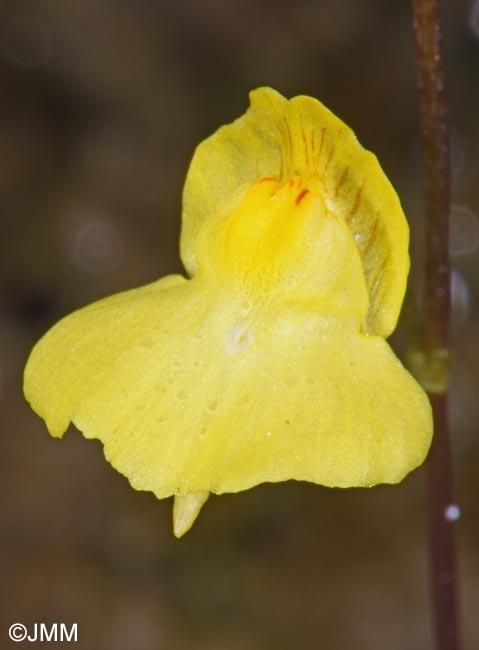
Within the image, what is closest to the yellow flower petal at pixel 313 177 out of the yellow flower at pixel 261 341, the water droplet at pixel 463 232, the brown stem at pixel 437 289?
the yellow flower at pixel 261 341

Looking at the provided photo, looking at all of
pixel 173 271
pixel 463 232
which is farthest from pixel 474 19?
pixel 173 271

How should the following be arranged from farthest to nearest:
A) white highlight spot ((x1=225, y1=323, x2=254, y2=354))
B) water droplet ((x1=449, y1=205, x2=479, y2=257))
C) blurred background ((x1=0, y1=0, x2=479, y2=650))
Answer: water droplet ((x1=449, y1=205, x2=479, y2=257))
blurred background ((x1=0, y1=0, x2=479, y2=650))
white highlight spot ((x1=225, y1=323, x2=254, y2=354))

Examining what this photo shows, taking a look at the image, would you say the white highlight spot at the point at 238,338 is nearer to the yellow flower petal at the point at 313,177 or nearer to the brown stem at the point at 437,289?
the yellow flower petal at the point at 313,177

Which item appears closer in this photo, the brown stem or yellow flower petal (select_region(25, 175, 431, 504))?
yellow flower petal (select_region(25, 175, 431, 504))

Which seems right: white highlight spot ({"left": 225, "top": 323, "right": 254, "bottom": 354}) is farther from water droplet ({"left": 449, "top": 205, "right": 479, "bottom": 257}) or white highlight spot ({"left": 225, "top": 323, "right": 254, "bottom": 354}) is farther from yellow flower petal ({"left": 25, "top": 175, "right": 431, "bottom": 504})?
water droplet ({"left": 449, "top": 205, "right": 479, "bottom": 257})

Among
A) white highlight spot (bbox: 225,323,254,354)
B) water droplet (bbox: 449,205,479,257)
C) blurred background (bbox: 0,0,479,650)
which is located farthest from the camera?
water droplet (bbox: 449,205,479,257)

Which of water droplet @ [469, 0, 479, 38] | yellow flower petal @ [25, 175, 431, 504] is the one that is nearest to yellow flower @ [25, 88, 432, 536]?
yellow flower petal @ [25, 175, 431, 504]

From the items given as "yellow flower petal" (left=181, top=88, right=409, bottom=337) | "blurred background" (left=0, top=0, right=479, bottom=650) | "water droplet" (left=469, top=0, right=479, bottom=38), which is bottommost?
"blurred background" (left=0, top=0, right=479, bottom=650)

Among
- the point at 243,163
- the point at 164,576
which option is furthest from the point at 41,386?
the point at 164,576
